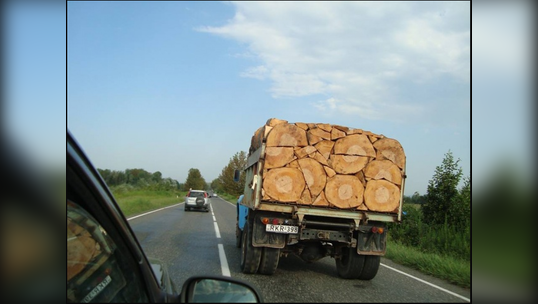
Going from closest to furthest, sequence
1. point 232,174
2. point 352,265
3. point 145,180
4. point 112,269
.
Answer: point 112,269 < point 352,265 < point 232,174 < point 145,180

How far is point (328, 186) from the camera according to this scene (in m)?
6.84

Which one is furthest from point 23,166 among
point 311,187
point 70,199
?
point 311,187

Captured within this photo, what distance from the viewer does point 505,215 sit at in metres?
1.72

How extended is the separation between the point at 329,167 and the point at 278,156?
83 cm

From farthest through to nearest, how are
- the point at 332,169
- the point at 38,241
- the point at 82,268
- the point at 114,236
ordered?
1. the point at 332,169
2. the point at 82,268
3. the point at 114,236
4. the point at 38,241

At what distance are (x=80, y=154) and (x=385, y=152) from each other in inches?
234

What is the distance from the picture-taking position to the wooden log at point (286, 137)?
22.4 feet

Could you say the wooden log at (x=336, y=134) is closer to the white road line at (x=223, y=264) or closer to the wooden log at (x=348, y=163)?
the wooden log at (x=348, y=163)

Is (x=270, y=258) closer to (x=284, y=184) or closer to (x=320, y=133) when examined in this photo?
(x=284, y=184)

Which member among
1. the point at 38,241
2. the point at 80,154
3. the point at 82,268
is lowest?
the point at 82,268

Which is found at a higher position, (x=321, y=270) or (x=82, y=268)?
(x=82, y=268)

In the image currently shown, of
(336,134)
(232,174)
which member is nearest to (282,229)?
(336,134)

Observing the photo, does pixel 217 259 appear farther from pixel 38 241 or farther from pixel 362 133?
pixel 38 241

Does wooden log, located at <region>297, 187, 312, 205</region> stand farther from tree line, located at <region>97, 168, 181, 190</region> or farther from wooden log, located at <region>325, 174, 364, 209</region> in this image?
tree line, located at <region>97, 168, 181, 190</region>
